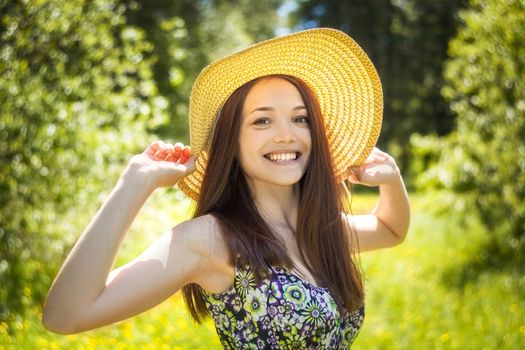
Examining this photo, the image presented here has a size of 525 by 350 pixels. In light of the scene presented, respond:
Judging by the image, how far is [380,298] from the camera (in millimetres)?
6020

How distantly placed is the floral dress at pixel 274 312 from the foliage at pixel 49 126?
10.5 feet

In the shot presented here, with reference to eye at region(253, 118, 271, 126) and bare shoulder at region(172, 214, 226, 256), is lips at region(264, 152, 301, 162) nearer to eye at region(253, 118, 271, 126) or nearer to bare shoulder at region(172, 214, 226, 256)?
eye at region(253, 118, 271, 126)

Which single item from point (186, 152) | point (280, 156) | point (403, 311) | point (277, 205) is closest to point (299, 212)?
point (277, 205)

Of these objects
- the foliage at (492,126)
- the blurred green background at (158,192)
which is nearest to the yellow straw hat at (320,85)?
the blurred green background at (158,192)

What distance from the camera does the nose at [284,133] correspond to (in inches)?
79.7

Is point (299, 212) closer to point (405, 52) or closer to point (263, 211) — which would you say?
point (263, 211)

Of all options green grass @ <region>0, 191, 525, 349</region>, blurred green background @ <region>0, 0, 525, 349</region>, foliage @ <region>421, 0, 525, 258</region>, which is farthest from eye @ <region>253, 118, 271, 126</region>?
foliage @ <region>421, 0, 525, 258</region>

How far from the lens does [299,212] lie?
7.22 ft

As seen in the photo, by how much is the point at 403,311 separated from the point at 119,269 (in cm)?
430

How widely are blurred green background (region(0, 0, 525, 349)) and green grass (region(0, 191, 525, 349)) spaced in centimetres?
2

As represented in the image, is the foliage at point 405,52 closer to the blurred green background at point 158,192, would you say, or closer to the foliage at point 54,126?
the blurred green background at point 158,192

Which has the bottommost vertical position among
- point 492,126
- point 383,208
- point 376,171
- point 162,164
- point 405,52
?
point 405,52

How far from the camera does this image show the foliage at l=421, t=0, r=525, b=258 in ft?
20.0

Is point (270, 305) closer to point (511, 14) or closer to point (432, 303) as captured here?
point (432, 303)
